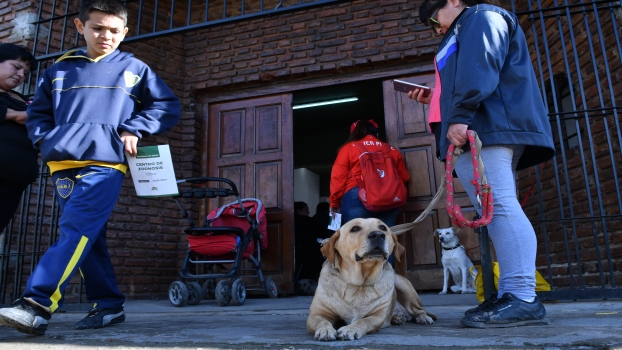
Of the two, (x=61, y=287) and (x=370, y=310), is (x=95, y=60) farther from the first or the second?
(x=370, y=310)

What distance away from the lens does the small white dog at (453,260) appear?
522cm

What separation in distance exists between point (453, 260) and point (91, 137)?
400 centimetres

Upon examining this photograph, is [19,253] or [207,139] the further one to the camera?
[207,139]

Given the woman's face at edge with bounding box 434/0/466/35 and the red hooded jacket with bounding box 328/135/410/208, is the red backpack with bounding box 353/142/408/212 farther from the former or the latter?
the woman's face at edge with bounding box 434/0/466/35

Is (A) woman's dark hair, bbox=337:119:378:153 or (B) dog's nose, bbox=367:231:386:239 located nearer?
(B) dog's nose, bbox=367:231:386:239

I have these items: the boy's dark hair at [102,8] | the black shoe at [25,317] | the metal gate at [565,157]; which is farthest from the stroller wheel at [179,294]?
the boy's dark hair at [102,8]

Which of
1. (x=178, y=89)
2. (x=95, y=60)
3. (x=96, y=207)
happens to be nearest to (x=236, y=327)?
(x=96, y=207)

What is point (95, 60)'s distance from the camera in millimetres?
2676

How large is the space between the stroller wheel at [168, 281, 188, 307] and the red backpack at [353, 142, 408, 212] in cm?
187

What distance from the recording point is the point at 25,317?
2.07 metres

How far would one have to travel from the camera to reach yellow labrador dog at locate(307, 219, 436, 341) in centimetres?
237

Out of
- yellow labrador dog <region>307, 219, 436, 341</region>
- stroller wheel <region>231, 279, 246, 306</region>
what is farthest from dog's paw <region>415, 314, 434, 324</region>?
stroller wheel <region>231, 279, 246, 306</region>

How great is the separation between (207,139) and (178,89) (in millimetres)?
748

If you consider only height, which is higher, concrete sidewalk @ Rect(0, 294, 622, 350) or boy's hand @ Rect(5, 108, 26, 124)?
boy's hand @ Rect(5, 108, 26, 124)
